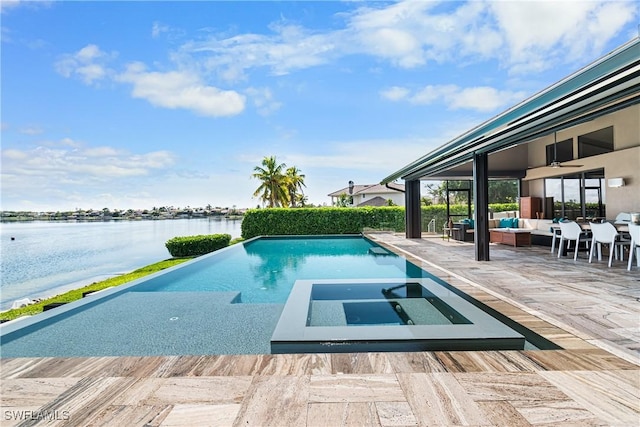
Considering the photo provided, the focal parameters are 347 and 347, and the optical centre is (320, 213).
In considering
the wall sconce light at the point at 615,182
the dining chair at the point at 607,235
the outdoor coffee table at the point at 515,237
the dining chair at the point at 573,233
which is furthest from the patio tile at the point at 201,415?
the wall sconce light at the point at 615,182

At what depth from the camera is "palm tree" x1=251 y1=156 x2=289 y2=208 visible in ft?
89.8

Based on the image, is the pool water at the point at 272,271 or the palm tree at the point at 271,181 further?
the palm tree at the point at 271,181

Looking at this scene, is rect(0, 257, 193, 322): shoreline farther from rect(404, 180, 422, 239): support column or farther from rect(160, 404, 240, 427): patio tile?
rect(404, 180, 422, 239): support column

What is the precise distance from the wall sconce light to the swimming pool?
641 cm

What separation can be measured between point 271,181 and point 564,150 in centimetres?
1982

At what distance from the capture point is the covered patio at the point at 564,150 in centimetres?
381

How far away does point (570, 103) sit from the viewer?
14.8 ft

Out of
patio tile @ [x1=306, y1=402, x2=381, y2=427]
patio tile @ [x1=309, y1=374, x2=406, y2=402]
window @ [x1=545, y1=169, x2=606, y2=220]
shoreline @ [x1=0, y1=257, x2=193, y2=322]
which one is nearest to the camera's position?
patio tile @ [x1=306, y1=402, x2=381, y2=427]

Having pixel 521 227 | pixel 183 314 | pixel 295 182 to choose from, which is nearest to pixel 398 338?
pixel 183 314

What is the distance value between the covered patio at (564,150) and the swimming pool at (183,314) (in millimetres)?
2837

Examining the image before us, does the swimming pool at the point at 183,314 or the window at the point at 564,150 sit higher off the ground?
the window at the point at 564,150

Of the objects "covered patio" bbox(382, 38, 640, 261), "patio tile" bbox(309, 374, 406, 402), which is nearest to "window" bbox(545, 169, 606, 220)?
"covered patio" bbox(382, 38, 640, 261)

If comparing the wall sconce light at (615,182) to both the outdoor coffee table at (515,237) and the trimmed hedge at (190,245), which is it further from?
the trimmed hedge at (190,245)

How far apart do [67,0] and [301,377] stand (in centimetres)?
1096
